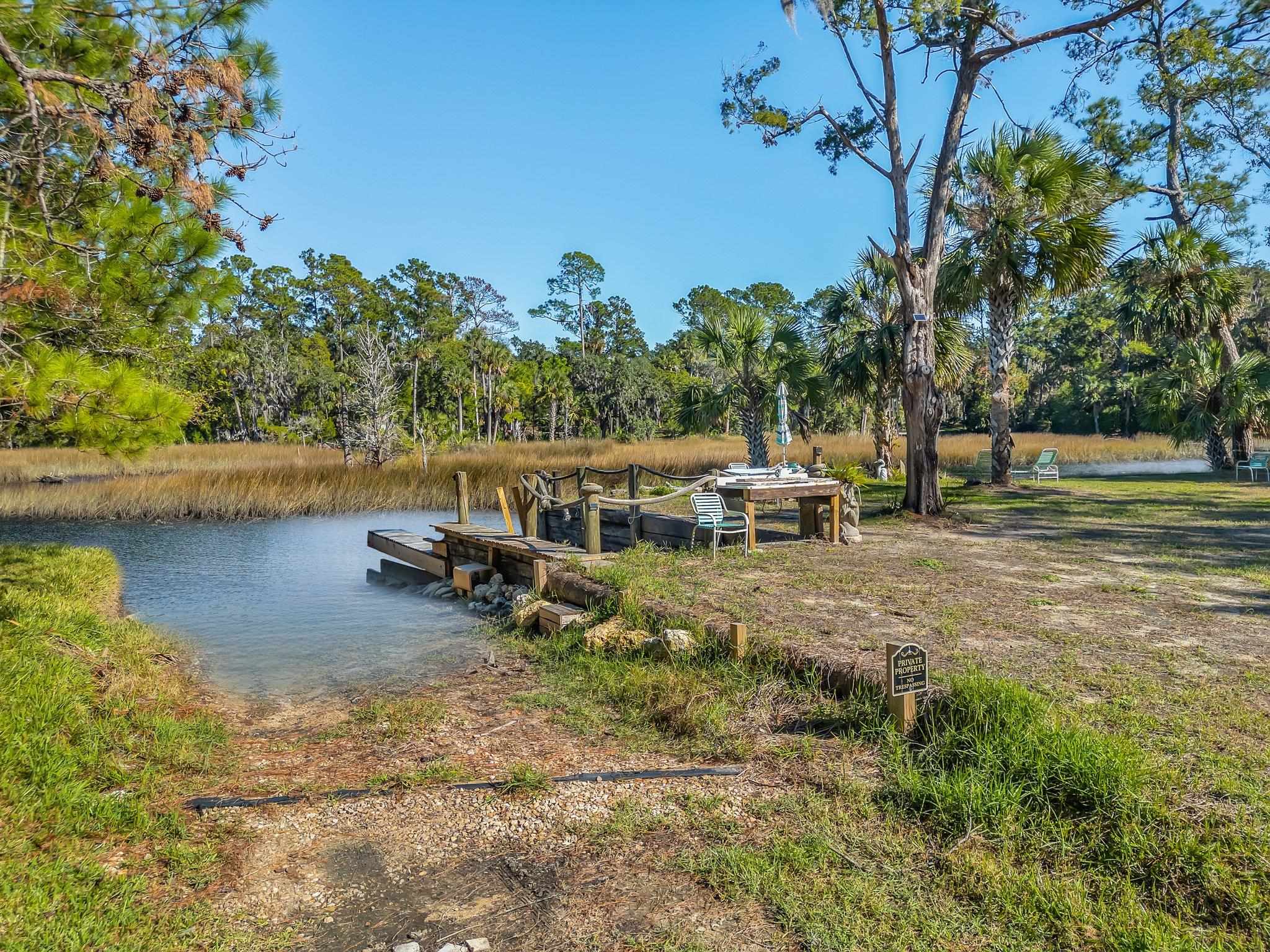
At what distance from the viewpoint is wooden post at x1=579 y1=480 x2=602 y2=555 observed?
938 cm

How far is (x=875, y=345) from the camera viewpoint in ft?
56.7

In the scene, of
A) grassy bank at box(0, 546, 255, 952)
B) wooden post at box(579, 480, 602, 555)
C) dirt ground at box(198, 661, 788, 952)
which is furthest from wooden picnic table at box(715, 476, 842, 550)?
grassy bank at box(0, 546, 255, 952)

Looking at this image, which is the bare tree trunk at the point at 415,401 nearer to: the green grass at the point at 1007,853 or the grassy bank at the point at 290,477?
the grassy bank at the point at 290,477

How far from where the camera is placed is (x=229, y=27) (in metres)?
4.61

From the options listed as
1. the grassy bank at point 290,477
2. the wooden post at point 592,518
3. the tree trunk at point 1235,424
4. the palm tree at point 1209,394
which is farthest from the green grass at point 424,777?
the tree trunk at point 1235,424

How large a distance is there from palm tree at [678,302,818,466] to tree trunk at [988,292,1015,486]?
12.5ft

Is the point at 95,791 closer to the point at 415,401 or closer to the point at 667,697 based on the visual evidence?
the point at 667,697

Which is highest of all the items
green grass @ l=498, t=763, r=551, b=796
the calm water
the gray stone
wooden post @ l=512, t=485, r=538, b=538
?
wooden post @ l=512, t=485, r=538, b=538

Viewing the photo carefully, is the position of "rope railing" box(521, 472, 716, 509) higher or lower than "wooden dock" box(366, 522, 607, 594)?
higher

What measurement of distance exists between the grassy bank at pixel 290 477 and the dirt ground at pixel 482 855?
10.9 meters

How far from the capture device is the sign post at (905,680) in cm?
418

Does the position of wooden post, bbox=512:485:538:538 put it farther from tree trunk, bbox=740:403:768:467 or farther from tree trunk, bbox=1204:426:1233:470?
tree trunk, bbox=1204:426:1233:470

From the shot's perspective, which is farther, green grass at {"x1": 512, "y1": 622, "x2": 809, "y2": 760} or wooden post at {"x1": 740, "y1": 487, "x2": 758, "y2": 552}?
wooden post at {"x1": 740, "y1": 487, "x2": 758, "y2": 552}

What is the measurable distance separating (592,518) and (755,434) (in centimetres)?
920
